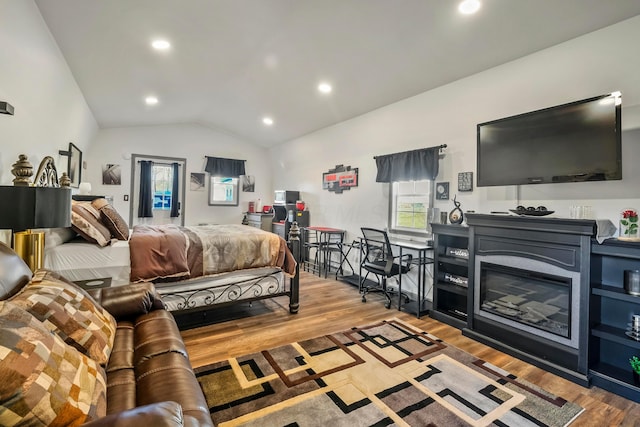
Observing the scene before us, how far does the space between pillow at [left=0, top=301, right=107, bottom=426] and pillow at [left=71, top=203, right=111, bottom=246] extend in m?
1.78

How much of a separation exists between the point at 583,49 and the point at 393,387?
3201 millimetres

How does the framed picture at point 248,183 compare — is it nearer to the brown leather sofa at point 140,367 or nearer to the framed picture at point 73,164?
the framed picture at point 73,164

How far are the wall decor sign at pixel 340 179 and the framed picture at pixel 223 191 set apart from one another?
265 centimetres

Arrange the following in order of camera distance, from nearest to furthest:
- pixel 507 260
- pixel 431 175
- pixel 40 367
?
1. pixel 40 367
2. pixel 507 260
3. pixel 431 175

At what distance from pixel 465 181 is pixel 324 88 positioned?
7.67 ft

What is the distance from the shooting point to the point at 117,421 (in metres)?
0.78

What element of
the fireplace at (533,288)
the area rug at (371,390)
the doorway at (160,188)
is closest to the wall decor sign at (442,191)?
the fireplace at (533,288)

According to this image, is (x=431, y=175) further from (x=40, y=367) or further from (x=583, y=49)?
(x=40, y=367)

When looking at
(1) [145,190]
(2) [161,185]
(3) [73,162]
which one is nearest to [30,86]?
(3) [73,162]

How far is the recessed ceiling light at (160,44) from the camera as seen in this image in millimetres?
3024

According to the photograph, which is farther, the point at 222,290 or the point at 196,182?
the point at 196,182

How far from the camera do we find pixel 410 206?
434 cm

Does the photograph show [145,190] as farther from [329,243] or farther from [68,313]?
[68,313]

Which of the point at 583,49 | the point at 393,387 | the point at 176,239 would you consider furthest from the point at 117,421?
the point at 583,49
